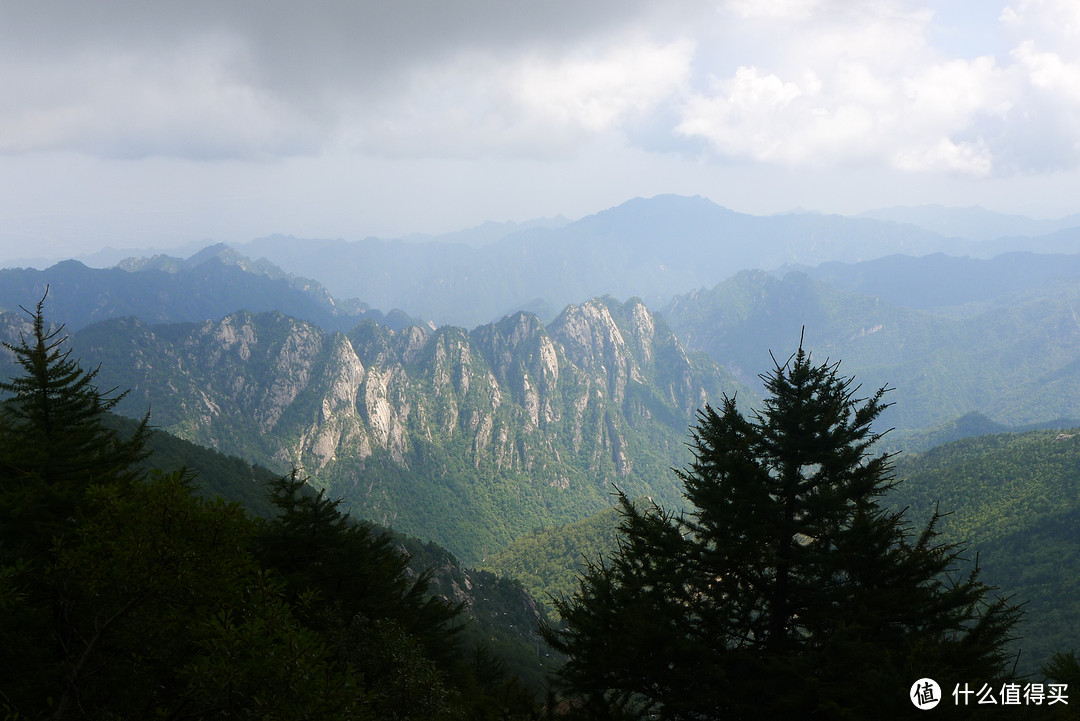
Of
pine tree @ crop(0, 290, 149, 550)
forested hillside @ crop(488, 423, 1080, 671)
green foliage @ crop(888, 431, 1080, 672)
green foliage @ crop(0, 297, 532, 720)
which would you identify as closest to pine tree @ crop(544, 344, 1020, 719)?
green foliage @ crop(0, 297, 532, 720)

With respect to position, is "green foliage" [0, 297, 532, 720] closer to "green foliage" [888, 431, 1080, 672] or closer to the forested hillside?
the forested hillside

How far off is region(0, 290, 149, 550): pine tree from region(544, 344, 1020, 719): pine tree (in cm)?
1678

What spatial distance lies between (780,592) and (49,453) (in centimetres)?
2725

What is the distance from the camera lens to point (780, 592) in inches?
652

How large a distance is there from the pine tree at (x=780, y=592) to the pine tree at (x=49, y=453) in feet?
55.1

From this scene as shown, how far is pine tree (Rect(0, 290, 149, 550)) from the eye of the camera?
1861 centimetres

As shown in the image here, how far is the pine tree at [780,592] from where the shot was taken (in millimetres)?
14508

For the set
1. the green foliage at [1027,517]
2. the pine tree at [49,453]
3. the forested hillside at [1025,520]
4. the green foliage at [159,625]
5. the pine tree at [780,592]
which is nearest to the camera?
the green foliage at [159,625]

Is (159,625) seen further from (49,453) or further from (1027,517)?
(1027,517)

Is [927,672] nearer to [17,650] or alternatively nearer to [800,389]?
[800,389]

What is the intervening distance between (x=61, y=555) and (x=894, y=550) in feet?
66.9

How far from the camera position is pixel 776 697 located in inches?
581

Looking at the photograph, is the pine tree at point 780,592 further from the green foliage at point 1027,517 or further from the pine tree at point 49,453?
the green foliage at point 1027,517

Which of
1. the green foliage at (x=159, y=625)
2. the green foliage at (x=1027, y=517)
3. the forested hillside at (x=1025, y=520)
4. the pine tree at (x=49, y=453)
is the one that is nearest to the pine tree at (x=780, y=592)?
the green foliage at (x=159, y=625)
